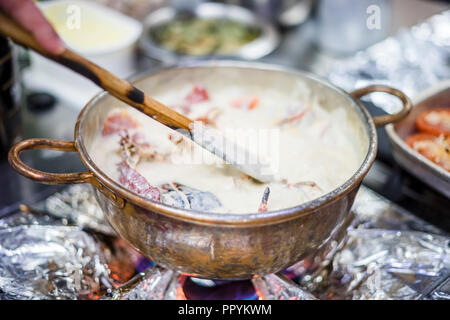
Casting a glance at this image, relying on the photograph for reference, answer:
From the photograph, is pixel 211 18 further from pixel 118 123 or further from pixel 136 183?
pixel 136 183

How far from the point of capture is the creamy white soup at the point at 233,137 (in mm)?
973

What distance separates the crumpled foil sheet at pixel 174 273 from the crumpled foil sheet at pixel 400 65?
0.68 meters

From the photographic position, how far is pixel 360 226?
4.08ft

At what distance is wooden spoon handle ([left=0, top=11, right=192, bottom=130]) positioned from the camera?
69 cm

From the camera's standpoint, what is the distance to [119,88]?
831mm

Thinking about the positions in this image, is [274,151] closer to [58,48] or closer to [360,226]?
[360,226]

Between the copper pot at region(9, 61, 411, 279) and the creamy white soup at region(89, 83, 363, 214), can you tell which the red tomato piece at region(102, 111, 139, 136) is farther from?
the copper pot at region(9, 61, 411, 279)

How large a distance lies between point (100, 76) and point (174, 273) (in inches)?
21.0

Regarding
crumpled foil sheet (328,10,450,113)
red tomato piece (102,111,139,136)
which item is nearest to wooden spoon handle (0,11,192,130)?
red tomato piece (102,111,139,136)

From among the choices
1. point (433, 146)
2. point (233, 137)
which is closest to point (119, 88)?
point (233, 137)

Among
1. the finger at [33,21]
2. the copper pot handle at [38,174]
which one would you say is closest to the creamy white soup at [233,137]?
the copper pot handle at [38,174]

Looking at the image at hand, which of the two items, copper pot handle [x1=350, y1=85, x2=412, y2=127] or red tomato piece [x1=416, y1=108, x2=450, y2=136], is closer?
copper pot handle [x1=350, y1=85, x2=412, y2=127]

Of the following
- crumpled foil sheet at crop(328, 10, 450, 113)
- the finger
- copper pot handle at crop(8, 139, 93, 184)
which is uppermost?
the finger
